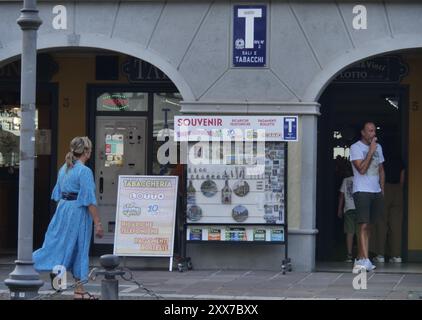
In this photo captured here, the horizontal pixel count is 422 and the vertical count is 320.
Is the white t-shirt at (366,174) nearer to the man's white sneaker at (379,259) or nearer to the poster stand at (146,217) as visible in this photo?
the man's white sneaker at (379,259)

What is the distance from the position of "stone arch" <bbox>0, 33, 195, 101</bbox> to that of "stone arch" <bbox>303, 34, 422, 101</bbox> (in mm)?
1851

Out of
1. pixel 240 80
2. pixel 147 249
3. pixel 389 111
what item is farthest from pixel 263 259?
pixel 389 111

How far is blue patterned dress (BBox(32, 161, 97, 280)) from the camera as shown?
1078cm

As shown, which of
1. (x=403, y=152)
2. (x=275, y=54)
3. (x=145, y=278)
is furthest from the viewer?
(x=403, y=152)

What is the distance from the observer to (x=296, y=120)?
1380 centimetres

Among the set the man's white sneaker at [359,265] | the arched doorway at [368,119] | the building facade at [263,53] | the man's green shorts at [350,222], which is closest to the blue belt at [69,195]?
the building facade at [263,53]

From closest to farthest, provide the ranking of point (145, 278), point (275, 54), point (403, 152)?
1. point (145, 278)
2. point (275, 54)
3. point (403, 152)

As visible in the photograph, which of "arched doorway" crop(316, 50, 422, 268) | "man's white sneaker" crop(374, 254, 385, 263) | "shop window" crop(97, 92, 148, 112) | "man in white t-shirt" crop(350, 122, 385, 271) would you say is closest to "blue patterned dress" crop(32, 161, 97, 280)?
"man in white t-shirt" crop(350, 122, 385, 271)

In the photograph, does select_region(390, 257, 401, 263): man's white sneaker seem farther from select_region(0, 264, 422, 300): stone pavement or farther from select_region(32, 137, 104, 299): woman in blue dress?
select_region(32, 137, 104, 299): woman in blue dress

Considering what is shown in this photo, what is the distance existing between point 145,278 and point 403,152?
17.4ft

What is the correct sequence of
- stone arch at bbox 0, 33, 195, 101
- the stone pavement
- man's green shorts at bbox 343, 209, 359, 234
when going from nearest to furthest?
the stone pavement → stone arch at bbox 0, 33, 195, 101 → man's green shorts at bbox 343, 209, 359, 234

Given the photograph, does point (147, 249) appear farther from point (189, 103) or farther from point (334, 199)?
point (334, 199)

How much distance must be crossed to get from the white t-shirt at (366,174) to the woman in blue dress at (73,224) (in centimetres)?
472

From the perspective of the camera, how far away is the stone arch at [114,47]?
14.1 meters
